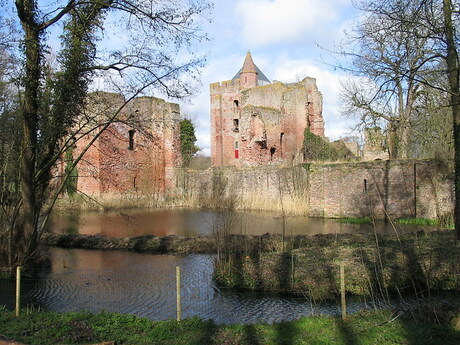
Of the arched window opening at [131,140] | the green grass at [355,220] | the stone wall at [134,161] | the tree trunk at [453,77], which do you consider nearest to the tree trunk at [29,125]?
the tree trunk at [453,77]

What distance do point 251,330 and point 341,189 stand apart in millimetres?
16241

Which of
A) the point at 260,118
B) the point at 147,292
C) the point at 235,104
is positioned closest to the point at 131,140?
the point at 260,118

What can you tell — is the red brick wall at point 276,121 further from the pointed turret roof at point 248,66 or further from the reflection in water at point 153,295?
the reflection in water at point 153,295

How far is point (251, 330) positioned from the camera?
533 cm

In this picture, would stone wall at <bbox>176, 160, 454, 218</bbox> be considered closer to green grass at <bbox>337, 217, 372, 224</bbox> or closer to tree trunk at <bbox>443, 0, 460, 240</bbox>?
green grass at <bbox>337, 217, 372, 224</bbox>

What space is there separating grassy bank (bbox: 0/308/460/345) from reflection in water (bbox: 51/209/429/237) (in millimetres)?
8802

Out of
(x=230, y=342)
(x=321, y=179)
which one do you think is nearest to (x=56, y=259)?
(x=230, y=342)

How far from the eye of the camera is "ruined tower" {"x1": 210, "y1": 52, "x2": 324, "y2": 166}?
32.8 m

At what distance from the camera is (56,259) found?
11.9 metres

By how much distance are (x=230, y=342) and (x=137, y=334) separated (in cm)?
120

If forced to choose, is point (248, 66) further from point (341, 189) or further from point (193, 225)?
point (193, 225)

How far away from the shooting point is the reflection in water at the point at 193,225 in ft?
52.3

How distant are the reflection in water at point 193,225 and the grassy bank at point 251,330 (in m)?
8.80

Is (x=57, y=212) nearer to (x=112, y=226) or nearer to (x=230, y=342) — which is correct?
(x=112, y=226)
